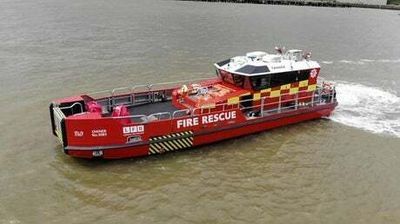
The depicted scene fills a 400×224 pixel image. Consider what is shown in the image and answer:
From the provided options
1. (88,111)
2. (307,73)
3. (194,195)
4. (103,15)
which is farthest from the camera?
(103,15)

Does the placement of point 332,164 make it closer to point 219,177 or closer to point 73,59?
point 219,177

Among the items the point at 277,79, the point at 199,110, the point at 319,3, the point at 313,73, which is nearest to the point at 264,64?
the point at 277,79

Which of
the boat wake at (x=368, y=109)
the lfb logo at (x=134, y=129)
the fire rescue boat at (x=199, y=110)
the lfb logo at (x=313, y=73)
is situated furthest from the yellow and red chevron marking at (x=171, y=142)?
the boat wake at (x=368, y=109)

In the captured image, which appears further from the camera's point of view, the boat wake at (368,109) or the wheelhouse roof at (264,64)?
the boat wake at (368,109)

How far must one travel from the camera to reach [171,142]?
14.0m

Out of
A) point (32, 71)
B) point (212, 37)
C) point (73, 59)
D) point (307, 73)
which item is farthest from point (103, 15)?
point (307, 73)

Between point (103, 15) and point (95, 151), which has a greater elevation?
point (103, 15)

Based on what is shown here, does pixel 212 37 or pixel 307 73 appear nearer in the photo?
pixel 307 73

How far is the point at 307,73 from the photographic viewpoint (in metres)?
17.2

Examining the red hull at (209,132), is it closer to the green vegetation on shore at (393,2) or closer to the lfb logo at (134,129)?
the lfb logo at (134,129)

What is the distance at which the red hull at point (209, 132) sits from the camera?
13070 millimetres

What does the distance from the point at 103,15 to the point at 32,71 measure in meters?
22.8

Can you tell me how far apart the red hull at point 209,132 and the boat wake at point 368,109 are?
3.91 ft

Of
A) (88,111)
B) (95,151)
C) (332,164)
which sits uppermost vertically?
(88,111)
